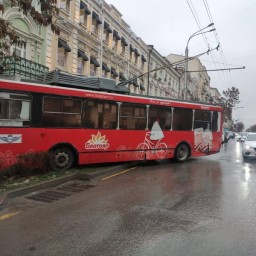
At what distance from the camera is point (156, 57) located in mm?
50406

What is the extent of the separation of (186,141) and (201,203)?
9.23 metres

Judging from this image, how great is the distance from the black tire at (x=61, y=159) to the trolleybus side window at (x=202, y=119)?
Result: 24.1 ft

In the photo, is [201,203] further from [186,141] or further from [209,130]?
[209,130]

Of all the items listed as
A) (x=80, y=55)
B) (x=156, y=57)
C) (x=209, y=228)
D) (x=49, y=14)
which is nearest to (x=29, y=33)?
(x=80, y=55)

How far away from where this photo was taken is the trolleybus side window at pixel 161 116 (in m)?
16.0

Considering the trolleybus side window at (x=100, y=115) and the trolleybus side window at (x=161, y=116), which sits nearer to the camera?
the trolleybus side window at (x=100, y=115)

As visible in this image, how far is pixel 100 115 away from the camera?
14.1 metres

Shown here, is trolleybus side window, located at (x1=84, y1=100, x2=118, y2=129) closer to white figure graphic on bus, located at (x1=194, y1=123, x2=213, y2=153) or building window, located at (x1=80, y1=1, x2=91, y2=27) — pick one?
white figure graphic on bus, located at (x1=194, y1=123, x2=213, y2=153)

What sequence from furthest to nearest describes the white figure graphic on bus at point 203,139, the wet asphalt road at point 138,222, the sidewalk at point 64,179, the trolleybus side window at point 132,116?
the white figure graphic on bus at point 203,139
the trolleybus side window at point 132,116
the sidewalk at point 64,179
the wet asphalt road at point 138,222

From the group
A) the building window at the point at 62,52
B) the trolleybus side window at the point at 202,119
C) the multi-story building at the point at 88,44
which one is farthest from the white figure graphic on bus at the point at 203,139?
the building window at the point at 62,52

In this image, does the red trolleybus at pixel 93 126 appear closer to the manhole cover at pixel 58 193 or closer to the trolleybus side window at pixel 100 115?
the trolleybus side window at pixel 100 115

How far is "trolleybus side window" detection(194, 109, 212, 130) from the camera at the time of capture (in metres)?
18.2

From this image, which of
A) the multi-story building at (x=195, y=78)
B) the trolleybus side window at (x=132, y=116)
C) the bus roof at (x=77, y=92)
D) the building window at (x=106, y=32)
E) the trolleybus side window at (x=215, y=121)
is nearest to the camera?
the bus roof at (x=77, y=92)

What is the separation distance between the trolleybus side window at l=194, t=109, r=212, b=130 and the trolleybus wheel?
46.8 inches
